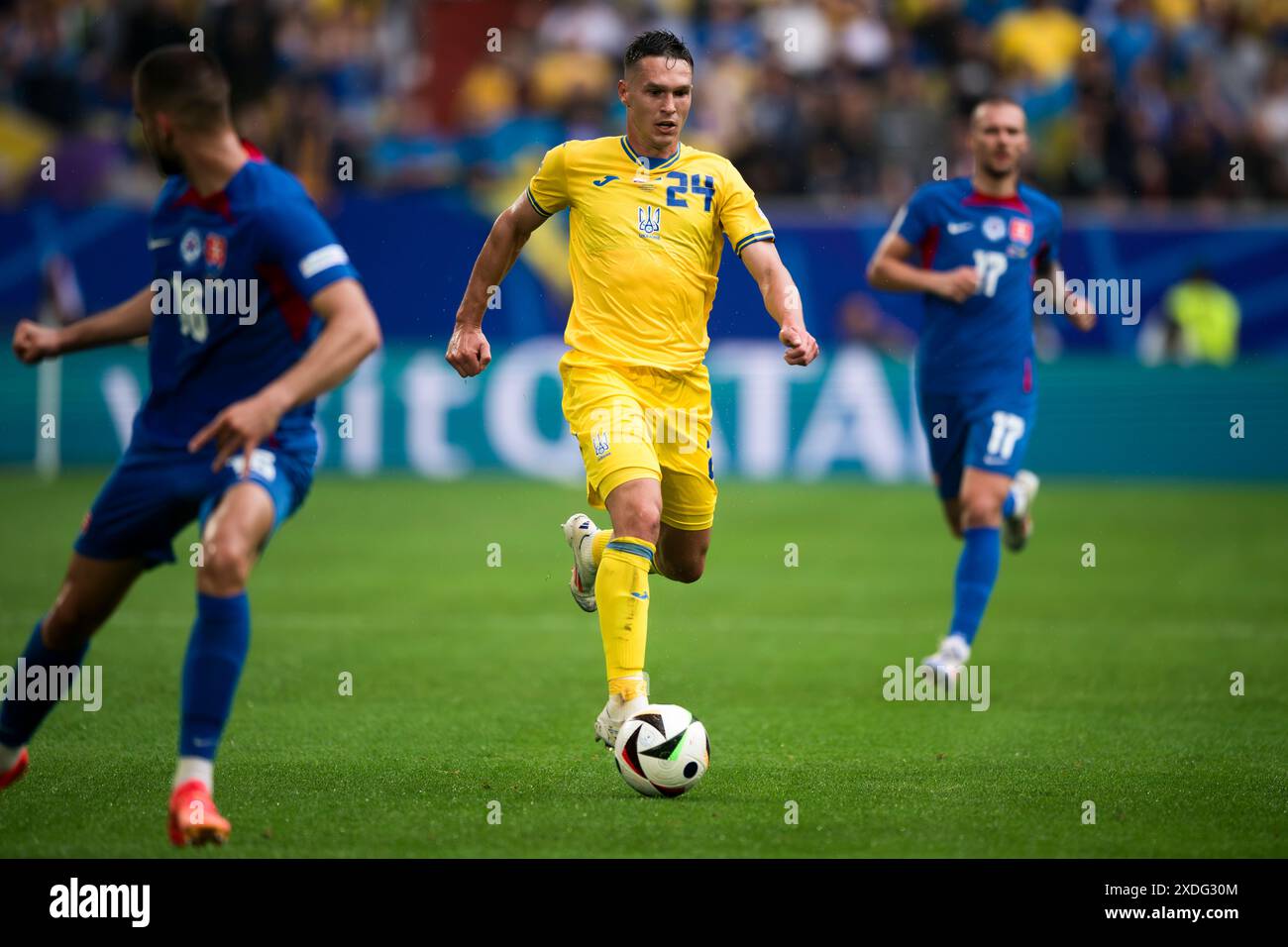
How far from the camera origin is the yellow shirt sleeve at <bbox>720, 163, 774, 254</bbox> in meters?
6.86

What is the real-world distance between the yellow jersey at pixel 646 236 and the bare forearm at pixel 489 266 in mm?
218

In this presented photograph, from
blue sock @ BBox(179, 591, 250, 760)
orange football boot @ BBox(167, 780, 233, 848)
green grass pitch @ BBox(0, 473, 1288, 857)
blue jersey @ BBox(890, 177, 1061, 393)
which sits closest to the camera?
orange football boot @ BBox(167, 780, 233, 848)

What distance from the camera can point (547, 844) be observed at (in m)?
5.35

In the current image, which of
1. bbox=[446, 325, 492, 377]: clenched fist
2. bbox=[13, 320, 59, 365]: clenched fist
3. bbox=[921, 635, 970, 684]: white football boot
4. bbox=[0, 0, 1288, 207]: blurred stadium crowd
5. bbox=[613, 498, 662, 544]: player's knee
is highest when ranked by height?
bbox=[0, 0, 1288, 207]: blurred stadium crowd

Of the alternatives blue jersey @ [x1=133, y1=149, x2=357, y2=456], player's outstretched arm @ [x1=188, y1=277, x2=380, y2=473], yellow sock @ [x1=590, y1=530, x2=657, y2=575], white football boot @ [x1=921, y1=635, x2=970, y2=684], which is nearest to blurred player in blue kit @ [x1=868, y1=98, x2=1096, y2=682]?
white football boot @ [x1=921, y1=635, x2=970, y2=684]

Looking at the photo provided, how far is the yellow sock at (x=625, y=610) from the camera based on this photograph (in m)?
6.46

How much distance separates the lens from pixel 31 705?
574cm

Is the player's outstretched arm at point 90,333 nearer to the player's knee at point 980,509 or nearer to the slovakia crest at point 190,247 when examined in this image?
the slovakia crest at point 190,247

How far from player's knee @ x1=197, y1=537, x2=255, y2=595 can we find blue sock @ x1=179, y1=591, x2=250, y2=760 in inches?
1.5

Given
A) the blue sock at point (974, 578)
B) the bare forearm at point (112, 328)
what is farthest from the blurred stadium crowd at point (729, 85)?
the bare forearm at point (112, 328)

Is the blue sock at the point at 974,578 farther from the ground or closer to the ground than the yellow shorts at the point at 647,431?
closer to the ground

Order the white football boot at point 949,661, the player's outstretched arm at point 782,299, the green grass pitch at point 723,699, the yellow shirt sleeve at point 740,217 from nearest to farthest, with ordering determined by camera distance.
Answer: the green grass pitch at point 723,699 < the player's outstretched arm at point 782,299 < the yellow shirt sleeve at point 740,217 < the white football boot at point 949,661

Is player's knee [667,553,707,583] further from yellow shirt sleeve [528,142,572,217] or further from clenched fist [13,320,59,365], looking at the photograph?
clenched fist [13,320,59,365]

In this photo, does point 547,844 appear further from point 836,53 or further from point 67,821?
point 836,53
